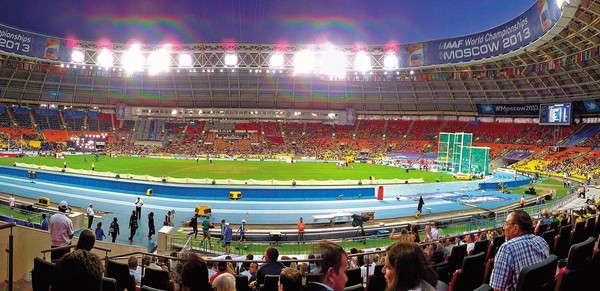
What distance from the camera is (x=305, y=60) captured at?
54.4 meters

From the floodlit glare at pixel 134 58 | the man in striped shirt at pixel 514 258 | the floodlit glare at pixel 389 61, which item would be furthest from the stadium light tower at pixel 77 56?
the man in striped shirt at pixel 514 258

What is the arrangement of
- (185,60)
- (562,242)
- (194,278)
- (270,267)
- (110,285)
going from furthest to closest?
(185,60), (562,242), (270,267), (110,285), (194,278)

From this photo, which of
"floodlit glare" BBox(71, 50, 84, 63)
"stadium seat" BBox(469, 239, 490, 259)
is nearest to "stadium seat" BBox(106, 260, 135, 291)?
"stadium seat" BBox(469, 239, 490, 259)

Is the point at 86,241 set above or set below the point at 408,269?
below

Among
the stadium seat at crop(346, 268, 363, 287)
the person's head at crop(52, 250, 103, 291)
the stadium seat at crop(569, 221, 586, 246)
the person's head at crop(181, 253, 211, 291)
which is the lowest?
the stadium seat at crop(346, 268, 363, 287)

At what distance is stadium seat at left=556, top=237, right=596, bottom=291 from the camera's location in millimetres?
4305

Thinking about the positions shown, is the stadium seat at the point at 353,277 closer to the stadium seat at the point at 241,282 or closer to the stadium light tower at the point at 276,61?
the stadium seat at the point at 241,282

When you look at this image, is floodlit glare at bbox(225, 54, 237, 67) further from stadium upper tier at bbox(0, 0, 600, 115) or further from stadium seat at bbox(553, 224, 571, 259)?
stadium seat at bbox(553, 224, 571, 259)

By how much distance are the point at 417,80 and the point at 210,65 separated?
3637cm

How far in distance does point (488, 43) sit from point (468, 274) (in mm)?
47550

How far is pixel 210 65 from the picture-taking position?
61.4 meters

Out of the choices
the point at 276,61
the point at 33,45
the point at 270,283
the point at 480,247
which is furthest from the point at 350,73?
the point at 270,283

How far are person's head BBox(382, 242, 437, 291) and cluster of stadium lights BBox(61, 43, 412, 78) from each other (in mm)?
51457

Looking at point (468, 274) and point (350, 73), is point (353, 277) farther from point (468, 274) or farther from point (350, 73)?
point (350, 73)
